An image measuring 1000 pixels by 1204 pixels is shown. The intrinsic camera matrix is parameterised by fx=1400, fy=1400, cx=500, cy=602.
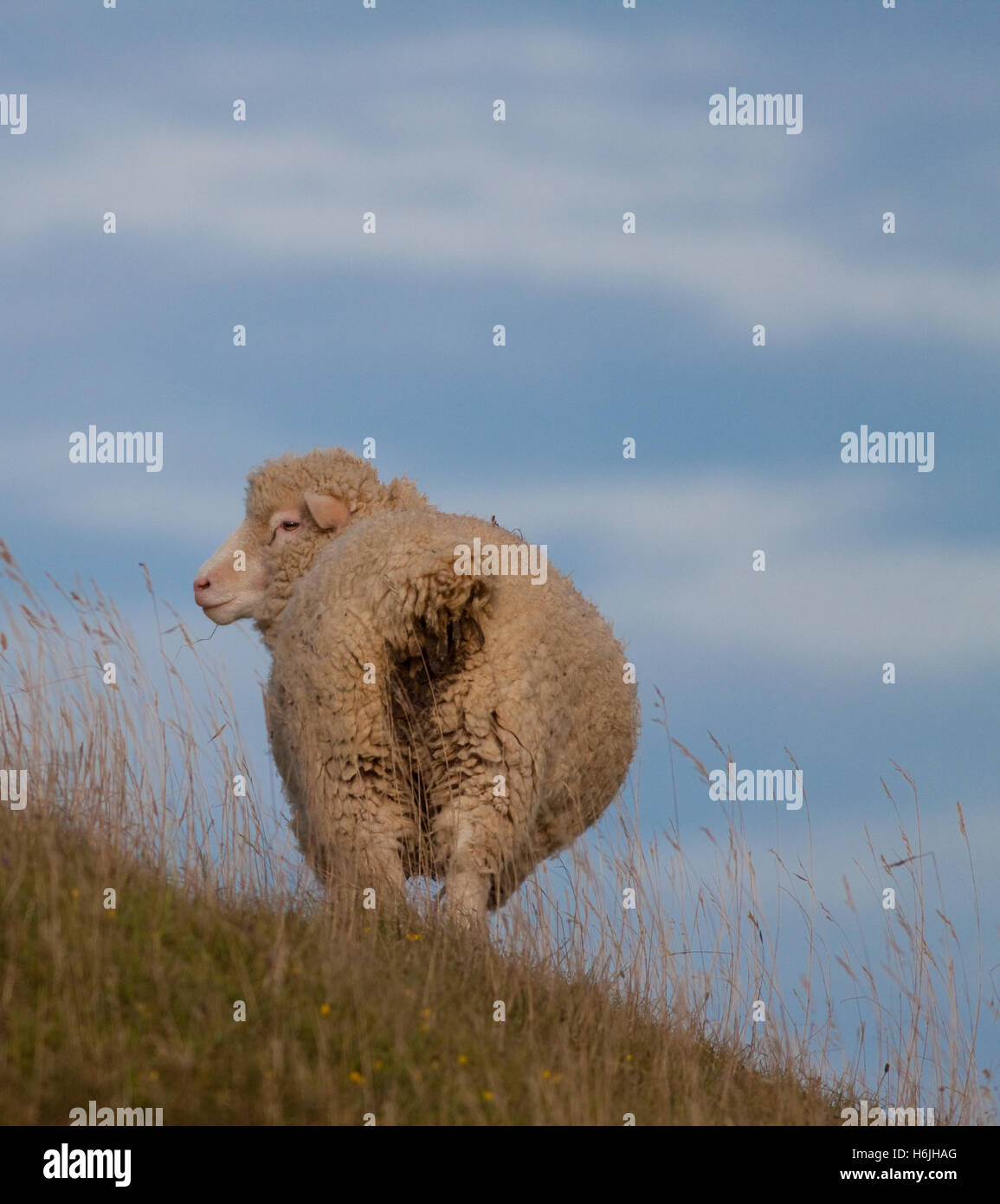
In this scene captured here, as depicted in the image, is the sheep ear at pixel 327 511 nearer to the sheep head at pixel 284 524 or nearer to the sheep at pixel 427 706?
the sheep head at pixel 284 524

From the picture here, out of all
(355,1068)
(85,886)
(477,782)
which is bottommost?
(355,1068)

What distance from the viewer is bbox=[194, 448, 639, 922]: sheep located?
6.50 m

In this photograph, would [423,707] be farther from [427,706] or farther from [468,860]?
[468,860]

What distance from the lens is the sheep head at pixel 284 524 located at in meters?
8.20

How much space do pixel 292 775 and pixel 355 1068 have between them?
2.46 meters

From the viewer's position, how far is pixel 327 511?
26.7 ft

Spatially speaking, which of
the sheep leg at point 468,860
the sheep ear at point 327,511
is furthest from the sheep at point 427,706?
the sheep ear at point 327,511

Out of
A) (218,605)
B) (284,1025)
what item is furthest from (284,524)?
(284,1025)

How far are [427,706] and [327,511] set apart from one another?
1.88m

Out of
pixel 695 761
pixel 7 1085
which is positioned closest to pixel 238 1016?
pixel 7 1085

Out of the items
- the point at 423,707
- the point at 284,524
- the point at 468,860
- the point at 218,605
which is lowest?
the point at 468,860

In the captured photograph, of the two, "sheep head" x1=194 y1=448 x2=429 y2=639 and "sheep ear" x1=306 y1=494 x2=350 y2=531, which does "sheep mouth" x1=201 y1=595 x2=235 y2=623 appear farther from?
"sheep ear" x1=306 y1=494 x2=350 y2=531
